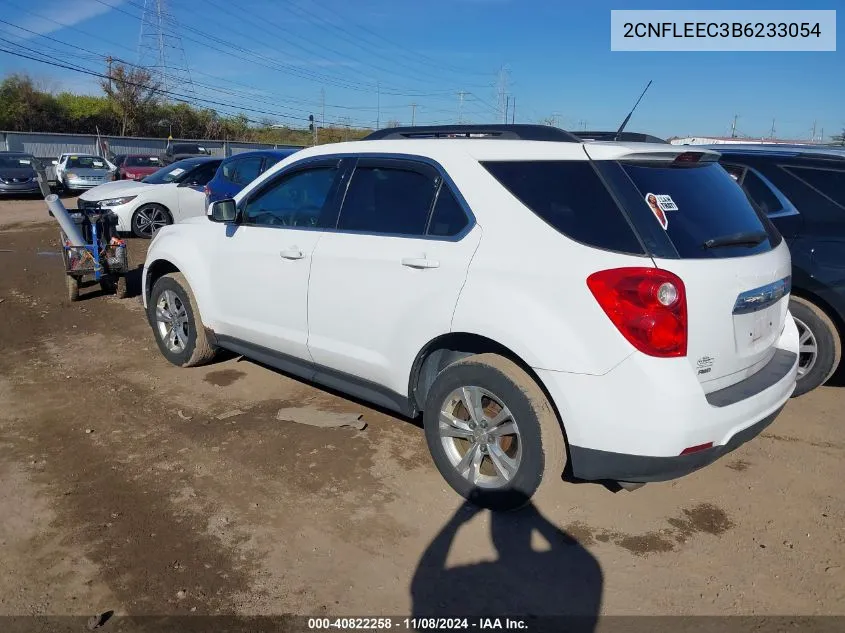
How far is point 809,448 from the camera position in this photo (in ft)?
13.6

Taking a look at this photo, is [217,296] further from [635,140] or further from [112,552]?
[635,140]

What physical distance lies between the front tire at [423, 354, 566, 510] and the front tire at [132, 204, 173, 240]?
34.2 feet

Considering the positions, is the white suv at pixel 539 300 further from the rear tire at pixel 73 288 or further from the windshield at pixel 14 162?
the windshield at pixel 14 162

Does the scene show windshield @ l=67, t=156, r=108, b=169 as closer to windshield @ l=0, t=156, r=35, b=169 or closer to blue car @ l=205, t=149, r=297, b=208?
windshield @ l=0, t=156, r=35, b=169

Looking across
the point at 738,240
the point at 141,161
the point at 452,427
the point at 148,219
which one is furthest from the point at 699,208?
the point at 141,161

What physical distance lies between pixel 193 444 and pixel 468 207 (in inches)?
89.9

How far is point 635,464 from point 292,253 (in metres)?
2.39

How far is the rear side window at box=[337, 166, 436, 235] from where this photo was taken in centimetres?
359

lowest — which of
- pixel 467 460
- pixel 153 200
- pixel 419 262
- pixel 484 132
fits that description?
pixel 467 460

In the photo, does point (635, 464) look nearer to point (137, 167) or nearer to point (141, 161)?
point (137, 167)

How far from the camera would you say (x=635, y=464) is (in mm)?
2854

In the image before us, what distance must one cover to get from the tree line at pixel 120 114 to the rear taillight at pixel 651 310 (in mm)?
40127

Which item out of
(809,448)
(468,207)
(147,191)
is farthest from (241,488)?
(147,191)

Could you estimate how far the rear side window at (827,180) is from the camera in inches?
185
